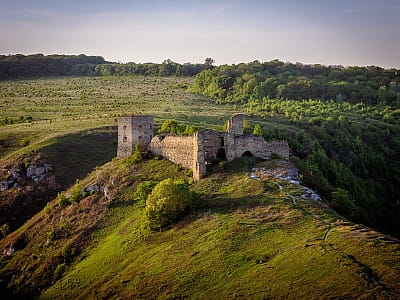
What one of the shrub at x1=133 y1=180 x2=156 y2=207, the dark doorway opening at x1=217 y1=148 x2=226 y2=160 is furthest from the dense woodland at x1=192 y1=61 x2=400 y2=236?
the shrub at x1=133 y1=180 x2=156 y2=207

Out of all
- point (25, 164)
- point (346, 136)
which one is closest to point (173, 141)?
point (25, 164)

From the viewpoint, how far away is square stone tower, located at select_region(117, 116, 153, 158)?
59656 mm

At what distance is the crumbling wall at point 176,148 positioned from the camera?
52.9 meters

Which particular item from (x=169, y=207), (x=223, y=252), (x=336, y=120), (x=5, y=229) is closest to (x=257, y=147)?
(x=169, y=207)

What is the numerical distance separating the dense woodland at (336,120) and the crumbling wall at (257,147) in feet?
13.8

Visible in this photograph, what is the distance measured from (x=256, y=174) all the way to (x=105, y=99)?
290ft

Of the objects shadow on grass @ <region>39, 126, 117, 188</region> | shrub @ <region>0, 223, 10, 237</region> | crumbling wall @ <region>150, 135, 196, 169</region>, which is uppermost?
crumbling wall @ <region>150, 135, 196, 169</region>

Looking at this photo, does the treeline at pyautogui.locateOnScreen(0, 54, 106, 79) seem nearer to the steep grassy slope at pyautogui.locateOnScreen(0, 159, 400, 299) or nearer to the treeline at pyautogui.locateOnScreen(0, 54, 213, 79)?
the treeline at pyautogui.locateOnScreen(0, 54, 213, 79)

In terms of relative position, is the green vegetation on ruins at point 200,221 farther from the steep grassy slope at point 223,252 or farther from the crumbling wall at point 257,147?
the crumbling wall at point 257,147

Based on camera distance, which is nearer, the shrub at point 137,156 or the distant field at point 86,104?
the shrub at point 137,156

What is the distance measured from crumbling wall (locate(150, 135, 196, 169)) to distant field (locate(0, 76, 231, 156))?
27.9m

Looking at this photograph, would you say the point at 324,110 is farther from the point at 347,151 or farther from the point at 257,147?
the point at 257,147

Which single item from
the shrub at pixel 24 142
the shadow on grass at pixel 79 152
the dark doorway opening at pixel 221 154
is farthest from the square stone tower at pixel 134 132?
the shrub at pixel 24 142

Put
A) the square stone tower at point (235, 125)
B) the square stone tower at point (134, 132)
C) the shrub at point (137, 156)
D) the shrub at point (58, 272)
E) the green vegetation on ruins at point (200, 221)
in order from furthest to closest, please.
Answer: the square stone tower at point (134, 132) → the shrub at point (137, 156) → the square stone tower at point (235, 125) → the shrub at point (58, 272) → the green vegetation on ruins at point (200, 221)
